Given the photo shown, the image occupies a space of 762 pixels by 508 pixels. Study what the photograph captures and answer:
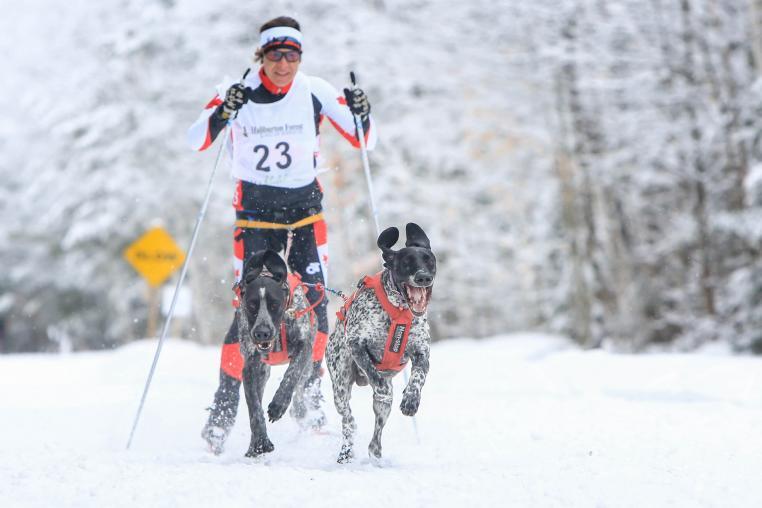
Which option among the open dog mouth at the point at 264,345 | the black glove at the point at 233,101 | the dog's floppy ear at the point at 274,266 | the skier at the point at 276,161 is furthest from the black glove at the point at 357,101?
the open dog mouth at the point at 264,345

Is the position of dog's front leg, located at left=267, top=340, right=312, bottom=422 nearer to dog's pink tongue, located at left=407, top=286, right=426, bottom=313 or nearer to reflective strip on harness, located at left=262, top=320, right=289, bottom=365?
reflective strip on harness, located at left=262, top=320, right=289, bottom=365

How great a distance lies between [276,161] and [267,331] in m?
1.45

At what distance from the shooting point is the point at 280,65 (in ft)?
17.3

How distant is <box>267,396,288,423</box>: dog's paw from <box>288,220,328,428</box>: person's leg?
40.8 inches

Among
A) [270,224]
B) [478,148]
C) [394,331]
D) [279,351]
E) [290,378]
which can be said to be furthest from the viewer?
[478,148]

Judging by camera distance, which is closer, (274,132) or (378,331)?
(378,331)

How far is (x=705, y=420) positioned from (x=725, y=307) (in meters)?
8.20

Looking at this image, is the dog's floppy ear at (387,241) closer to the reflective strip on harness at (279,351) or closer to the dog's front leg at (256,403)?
the reflective strip on harness at (279,351)

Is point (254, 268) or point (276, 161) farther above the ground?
point (276, 161)

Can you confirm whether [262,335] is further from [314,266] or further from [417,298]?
[314,266]

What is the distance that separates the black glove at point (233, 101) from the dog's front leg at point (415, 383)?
1783mm

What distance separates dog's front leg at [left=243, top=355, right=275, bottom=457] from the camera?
481 centimetres

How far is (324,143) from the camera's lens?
19703 mm

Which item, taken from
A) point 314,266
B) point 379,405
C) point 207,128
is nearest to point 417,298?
point 379,405
